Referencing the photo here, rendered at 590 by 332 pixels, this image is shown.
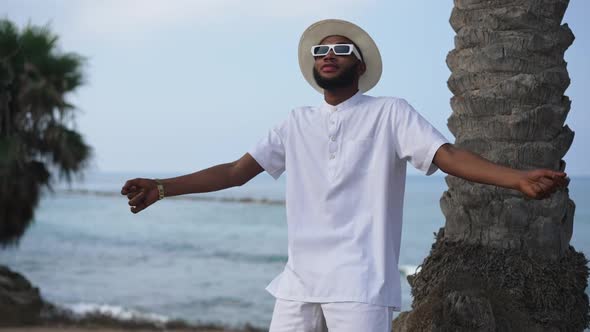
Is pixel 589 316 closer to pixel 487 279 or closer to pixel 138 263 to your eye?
pixel 487 279

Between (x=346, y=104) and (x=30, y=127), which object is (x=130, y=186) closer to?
(x=346, y=104)

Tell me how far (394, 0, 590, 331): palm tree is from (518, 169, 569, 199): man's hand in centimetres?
163

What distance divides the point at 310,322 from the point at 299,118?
83 cm

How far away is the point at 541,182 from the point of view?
271cm

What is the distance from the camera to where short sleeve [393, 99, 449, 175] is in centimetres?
301

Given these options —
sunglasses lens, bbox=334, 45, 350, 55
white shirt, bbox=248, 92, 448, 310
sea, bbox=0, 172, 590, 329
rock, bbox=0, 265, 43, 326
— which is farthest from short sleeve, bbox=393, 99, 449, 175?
sea, bbox=0, 172, 590, 329

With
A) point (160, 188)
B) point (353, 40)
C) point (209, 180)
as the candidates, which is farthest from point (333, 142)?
point (160, 188)

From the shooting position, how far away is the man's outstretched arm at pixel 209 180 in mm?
3404

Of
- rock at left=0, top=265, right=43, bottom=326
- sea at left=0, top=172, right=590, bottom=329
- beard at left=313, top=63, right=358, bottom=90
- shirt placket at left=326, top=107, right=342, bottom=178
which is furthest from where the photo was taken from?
sea at left=0, top=172, right=590, bottom=329

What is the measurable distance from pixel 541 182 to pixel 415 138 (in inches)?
20.6

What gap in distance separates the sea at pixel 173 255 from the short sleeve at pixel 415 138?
10467mm

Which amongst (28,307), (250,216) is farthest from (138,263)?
(250,216)

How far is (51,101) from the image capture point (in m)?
13.2

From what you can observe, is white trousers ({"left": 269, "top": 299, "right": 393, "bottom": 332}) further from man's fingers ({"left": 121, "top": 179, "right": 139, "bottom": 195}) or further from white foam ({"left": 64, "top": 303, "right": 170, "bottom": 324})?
white foam ({"left": 64, "top": 303, "right": 170, "bottom": 324})
